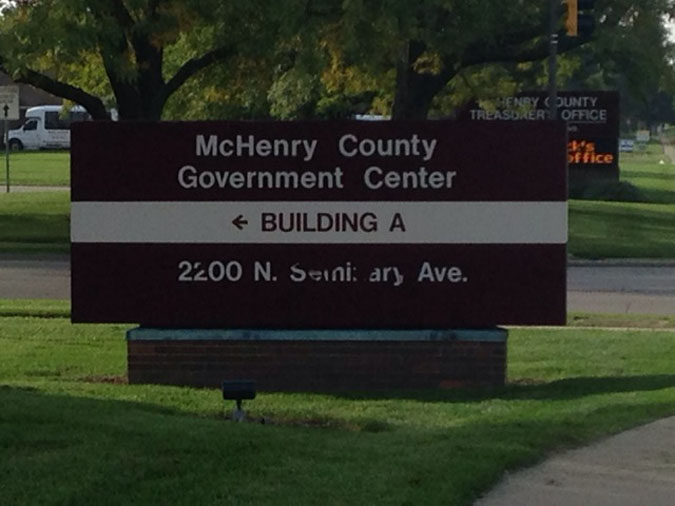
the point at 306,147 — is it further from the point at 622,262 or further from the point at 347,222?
the point at 622,262

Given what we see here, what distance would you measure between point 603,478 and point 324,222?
174 inches

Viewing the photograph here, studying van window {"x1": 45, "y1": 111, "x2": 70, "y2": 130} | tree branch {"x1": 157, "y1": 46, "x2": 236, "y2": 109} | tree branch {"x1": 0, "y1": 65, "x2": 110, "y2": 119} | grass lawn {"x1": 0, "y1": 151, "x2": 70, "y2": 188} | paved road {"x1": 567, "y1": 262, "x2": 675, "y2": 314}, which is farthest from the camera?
van window {"x1": 45, "y1": 111, "x2": 70, "y2": 130}

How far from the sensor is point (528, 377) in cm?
1339

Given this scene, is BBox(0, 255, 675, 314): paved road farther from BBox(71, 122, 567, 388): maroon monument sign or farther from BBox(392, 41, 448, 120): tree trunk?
BBox(71, 122, 567, 388): maroon monument sign

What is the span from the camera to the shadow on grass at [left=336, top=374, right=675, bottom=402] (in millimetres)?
11867

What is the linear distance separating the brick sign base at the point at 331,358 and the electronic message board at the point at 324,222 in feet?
0.39

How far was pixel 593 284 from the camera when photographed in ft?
82.2

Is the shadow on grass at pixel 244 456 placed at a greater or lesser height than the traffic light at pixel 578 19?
lesser

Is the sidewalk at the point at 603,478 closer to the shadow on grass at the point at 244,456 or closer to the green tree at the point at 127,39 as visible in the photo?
the shadow on grass at the point at 244,456

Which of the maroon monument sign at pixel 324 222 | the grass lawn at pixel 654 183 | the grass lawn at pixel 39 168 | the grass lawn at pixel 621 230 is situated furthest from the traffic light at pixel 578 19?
the grass lawn at pixel 39 168

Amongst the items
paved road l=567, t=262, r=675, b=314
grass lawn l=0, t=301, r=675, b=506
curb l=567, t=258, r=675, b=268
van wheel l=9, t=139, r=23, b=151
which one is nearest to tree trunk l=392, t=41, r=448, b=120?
curb l=567, t=258, r=675, b=268

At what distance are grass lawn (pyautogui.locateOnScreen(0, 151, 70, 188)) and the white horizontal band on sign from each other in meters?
38.9

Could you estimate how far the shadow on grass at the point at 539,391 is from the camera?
1187 centimetres

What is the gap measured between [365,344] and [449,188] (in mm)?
1439
